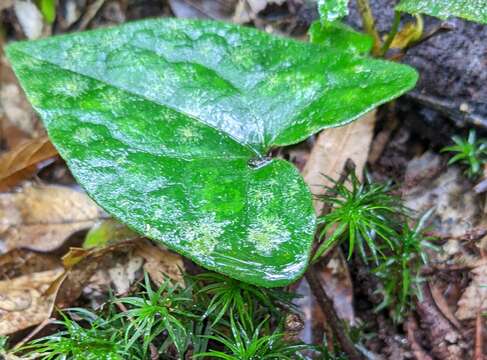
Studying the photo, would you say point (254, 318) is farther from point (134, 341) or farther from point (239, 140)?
point (239, 140)

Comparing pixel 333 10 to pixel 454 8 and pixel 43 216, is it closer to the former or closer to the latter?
pixel 454 8

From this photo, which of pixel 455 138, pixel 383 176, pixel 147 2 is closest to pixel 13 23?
pixel 147 2

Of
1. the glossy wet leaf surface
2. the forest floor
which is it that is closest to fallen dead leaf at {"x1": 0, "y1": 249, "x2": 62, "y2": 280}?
the forest floor

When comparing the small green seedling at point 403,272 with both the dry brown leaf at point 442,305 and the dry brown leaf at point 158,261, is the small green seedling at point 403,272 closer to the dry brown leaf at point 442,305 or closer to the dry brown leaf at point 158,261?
the dry brown leaf at point 442,305

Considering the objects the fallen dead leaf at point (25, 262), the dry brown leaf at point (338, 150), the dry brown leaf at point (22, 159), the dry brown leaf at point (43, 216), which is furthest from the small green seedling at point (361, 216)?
the dry brown leaf at point (22, 159)

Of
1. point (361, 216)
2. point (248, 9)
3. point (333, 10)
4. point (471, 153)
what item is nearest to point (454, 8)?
point (333, 10)
